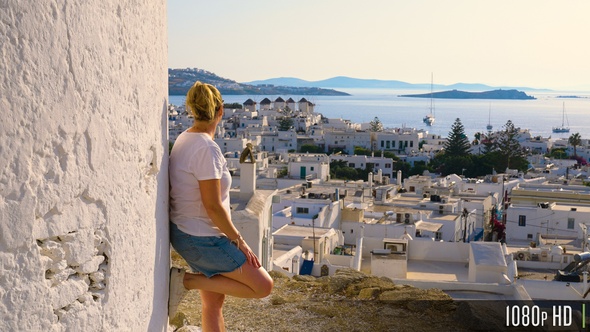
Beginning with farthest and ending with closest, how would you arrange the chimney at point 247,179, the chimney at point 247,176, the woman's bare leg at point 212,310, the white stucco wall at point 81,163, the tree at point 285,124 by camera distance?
the tree at point 285,124 < the chimney at point 247,179 < the chimney at point 247,176 < the woman's bare leg at point 212,310 < the white stucco wall at point 81,163

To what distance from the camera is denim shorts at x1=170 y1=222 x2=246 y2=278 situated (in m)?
3.43

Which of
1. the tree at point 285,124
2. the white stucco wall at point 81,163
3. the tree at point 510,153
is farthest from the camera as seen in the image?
the tree at point 285,124

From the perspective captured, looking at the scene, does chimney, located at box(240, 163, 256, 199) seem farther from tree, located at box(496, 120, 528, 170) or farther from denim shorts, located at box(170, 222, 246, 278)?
tree, located at box(496, 120, 528, 170)

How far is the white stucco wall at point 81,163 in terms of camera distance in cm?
211

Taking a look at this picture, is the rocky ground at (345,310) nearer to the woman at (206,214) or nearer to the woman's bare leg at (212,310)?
the woman's bare leg at (212,310)

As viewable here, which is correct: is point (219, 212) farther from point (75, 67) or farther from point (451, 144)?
point (451, 144)

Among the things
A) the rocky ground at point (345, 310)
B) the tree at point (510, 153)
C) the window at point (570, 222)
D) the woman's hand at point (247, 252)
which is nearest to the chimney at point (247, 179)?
the rocky ground at point (345, 310)

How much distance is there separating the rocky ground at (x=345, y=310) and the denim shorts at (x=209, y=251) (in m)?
1.31

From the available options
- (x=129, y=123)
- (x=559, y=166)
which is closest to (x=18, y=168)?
(x=129, y=123)

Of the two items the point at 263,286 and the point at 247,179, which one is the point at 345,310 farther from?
the point at 247,179

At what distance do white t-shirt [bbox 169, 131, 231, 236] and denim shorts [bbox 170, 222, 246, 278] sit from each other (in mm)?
36

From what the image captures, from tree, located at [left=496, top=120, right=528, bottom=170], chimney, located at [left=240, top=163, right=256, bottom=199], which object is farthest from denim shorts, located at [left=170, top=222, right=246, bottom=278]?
tree, located at [left=496, top=120, right=528, bottom=170]

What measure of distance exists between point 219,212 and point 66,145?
106 centimetres

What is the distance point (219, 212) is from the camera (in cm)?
328
